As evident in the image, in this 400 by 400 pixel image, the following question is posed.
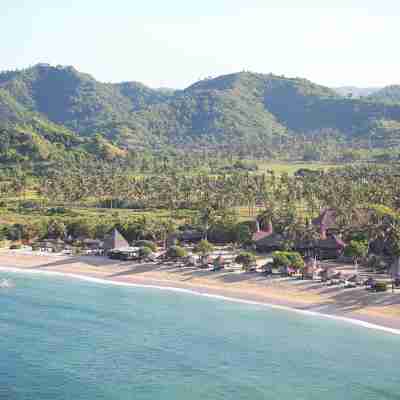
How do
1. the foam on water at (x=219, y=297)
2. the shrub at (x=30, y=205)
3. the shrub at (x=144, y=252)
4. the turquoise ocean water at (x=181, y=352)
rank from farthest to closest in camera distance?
the shrub at (x=30, y=205)
the shrub at (x=144, y=252)
the foam on water at (x=219, y=297)
the turquoise ocean water at (x=181, y=352)

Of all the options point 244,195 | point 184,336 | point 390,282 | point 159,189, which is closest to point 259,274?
point 390,282

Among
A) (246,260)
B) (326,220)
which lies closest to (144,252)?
(246,260)

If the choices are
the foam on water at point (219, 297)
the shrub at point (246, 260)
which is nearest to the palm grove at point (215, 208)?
the shrub at point (246, 260)

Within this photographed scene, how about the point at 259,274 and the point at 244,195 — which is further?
the point at 244,195

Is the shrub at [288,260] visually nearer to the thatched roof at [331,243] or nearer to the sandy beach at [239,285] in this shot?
the sandy beach at [239,285]

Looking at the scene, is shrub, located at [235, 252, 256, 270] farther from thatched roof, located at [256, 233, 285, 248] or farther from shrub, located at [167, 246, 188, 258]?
thatched roof, located at [256, 233, 285, 248]

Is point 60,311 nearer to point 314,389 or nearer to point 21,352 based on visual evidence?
point 21,352

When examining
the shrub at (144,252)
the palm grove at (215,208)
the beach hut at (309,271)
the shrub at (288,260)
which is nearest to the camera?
the beach hut at (309,271)
